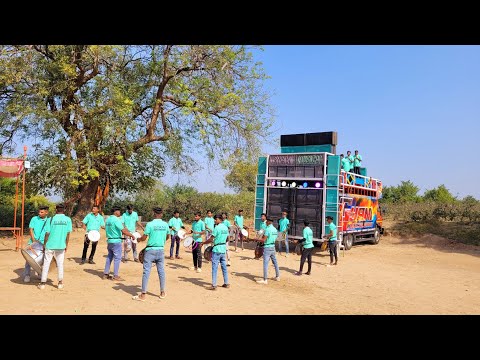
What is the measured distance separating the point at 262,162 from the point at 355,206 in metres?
4.31

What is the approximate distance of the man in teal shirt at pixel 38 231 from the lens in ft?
28.3

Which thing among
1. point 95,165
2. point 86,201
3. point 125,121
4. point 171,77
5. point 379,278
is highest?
point 171,77

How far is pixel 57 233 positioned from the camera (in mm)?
8023

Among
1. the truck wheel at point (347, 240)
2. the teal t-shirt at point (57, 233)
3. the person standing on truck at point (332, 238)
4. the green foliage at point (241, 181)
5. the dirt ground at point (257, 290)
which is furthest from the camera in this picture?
the green foliage at point (241, 181)

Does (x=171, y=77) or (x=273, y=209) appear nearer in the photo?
(x=273, y=209)

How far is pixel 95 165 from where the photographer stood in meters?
18.0

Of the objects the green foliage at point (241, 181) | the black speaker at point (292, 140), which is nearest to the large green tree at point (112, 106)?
the black speaker at point (292, 140)

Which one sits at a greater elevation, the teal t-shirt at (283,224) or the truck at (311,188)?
the truck at (311,188)

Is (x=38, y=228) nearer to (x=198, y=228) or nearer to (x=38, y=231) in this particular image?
(x=38, y=231)

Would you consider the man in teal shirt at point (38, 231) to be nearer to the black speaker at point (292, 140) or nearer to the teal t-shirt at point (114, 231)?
the teal t-shirt at point (114, 231)

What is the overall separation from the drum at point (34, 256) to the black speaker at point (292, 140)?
10420mm

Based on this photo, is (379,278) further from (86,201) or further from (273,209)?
(86,201)

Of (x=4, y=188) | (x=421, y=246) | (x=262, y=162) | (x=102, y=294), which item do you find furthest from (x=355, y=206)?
(x=4, y=188)

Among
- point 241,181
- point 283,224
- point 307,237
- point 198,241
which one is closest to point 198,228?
point 198,241
